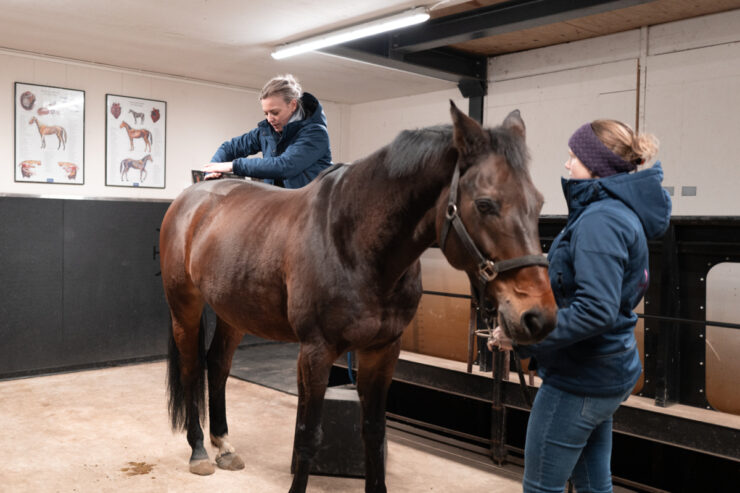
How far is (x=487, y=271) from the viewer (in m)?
1.44

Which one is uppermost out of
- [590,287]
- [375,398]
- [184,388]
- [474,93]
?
[474,93]

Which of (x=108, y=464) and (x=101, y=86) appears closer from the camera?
(x=108, y=464)

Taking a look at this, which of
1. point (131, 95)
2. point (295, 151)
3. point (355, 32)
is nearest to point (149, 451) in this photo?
point (295, 151)

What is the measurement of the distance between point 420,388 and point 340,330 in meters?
1.97

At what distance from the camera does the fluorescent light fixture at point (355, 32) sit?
4129mm

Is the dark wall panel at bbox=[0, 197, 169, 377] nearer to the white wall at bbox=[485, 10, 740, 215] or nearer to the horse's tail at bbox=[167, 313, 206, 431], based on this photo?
the horse's tail at bbox=[167, 313, 206, 431]

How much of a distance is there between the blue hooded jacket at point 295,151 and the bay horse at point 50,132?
10.5 ft

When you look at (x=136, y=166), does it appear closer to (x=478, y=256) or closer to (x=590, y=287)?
(x=478, y=256)

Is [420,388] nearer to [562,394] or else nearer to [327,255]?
[327,255]

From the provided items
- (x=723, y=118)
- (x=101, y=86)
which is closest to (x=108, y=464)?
(x=101, y=86)

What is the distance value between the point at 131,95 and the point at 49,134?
0.84 meters

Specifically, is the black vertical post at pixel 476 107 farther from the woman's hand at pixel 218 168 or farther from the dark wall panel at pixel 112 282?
the woman's hand at pixel 218 168

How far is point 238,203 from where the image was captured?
105 inches

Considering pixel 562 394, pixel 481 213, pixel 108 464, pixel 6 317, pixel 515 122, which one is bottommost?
pixel 108 464
